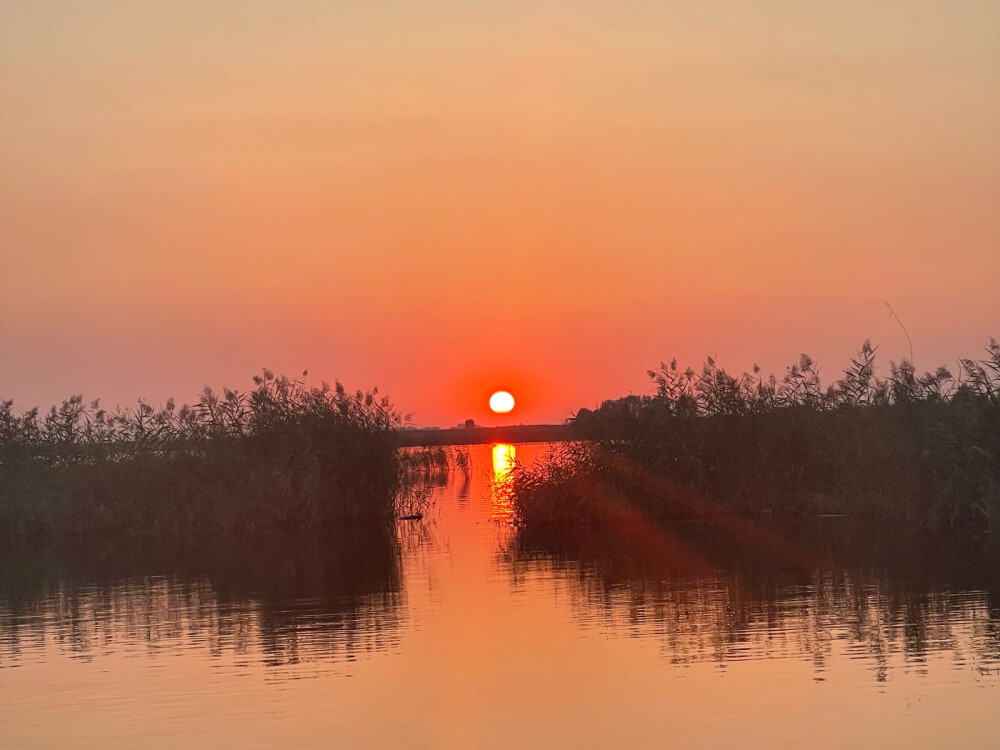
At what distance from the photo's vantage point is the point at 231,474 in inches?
1405

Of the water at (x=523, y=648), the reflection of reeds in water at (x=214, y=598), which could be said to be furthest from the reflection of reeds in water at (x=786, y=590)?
the reflection of reeds in water at (x=214, y=598)

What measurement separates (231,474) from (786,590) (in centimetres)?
1986

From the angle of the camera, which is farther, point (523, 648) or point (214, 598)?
point (214, 598)

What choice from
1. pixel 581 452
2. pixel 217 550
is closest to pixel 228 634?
pixel 217 550

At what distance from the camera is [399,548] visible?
2877cm

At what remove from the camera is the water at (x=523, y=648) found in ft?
39.3

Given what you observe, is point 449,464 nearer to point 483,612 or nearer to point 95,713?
point 483,612

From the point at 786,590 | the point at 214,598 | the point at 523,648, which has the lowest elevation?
the point at 523,648

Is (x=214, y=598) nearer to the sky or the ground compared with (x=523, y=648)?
nearer to the sky

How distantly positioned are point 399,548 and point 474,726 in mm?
16713

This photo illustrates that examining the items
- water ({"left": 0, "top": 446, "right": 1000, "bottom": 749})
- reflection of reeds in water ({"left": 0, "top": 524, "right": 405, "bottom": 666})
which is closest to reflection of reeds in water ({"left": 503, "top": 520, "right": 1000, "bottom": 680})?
water ({"left": 0, "top": 446, "right": 1000, "bottom": 749})

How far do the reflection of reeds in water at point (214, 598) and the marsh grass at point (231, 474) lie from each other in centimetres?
301

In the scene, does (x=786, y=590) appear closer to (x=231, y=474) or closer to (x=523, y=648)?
(x=523, y=648)

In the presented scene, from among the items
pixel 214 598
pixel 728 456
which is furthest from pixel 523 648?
pixel 728 456
